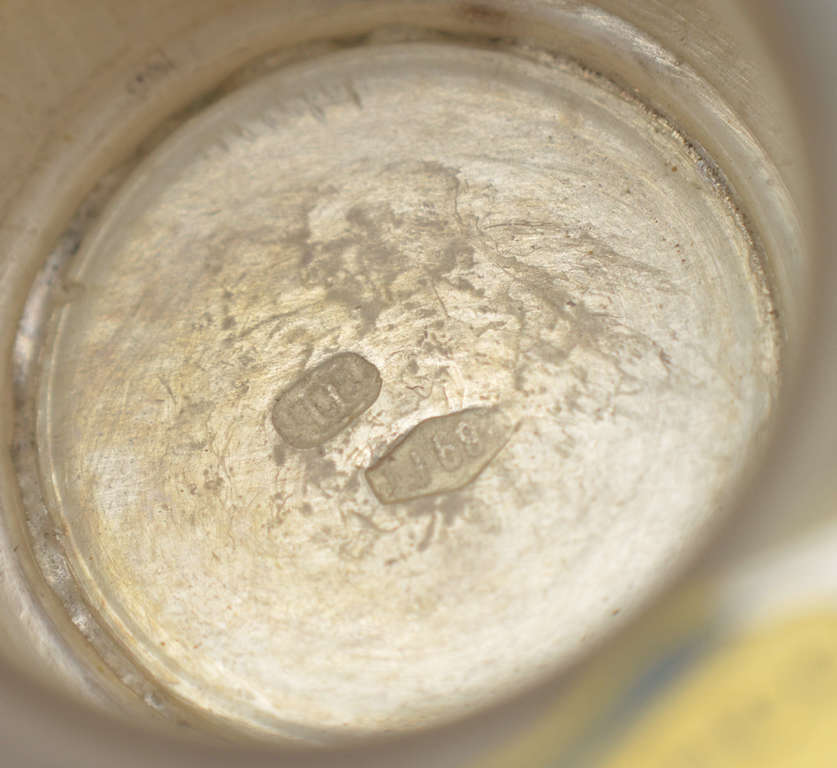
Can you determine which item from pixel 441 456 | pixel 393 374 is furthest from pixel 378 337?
pixel 441 456

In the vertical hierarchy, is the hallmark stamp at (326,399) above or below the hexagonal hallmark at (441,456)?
above

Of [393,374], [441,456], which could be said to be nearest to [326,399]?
[393,374]

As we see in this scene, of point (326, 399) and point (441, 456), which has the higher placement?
point (326, 399)

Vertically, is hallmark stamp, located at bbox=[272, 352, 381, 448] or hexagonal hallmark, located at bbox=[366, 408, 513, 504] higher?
hallmark stamp, located at bbox=[272, 352, 381, 448]

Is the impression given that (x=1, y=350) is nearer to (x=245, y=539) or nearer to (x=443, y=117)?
(x=245, y=539)

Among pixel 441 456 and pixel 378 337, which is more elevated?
pixel 378 337

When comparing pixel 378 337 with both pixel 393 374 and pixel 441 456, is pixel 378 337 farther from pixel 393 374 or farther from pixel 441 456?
pixel 441 456

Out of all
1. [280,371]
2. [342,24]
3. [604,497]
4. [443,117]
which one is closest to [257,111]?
[342,24]

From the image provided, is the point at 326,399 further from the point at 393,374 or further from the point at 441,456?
the point at 441,456
